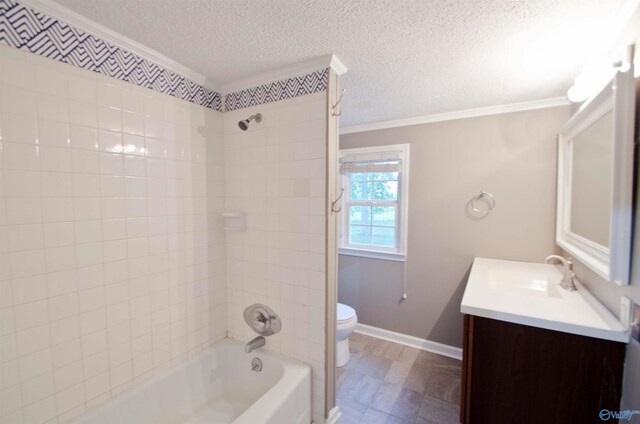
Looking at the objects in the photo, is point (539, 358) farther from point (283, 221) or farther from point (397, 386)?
point (283, 221)

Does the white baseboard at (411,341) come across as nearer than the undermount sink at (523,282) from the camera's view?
No

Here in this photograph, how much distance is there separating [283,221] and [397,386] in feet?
5.29

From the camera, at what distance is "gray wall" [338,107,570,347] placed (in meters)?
2.15

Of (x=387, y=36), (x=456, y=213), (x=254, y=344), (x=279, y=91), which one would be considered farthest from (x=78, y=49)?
(x=456, y=213)

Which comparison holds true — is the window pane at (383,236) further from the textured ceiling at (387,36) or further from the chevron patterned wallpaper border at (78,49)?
the chevron patterned wallpaper border at (78,49)

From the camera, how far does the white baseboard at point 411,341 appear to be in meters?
2.50

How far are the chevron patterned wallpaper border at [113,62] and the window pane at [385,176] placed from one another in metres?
1.43

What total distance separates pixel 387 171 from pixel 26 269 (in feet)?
8.61

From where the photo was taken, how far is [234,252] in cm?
198

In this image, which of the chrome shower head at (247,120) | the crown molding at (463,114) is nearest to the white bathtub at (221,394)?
the chrome shower head at (247,120)

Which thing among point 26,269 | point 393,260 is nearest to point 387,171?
point 393,260

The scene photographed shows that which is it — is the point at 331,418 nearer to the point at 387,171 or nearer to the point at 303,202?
the point at 303,202

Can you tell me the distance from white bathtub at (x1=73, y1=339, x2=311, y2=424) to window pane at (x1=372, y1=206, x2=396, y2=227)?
164cm

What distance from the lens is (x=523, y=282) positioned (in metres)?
1.84
